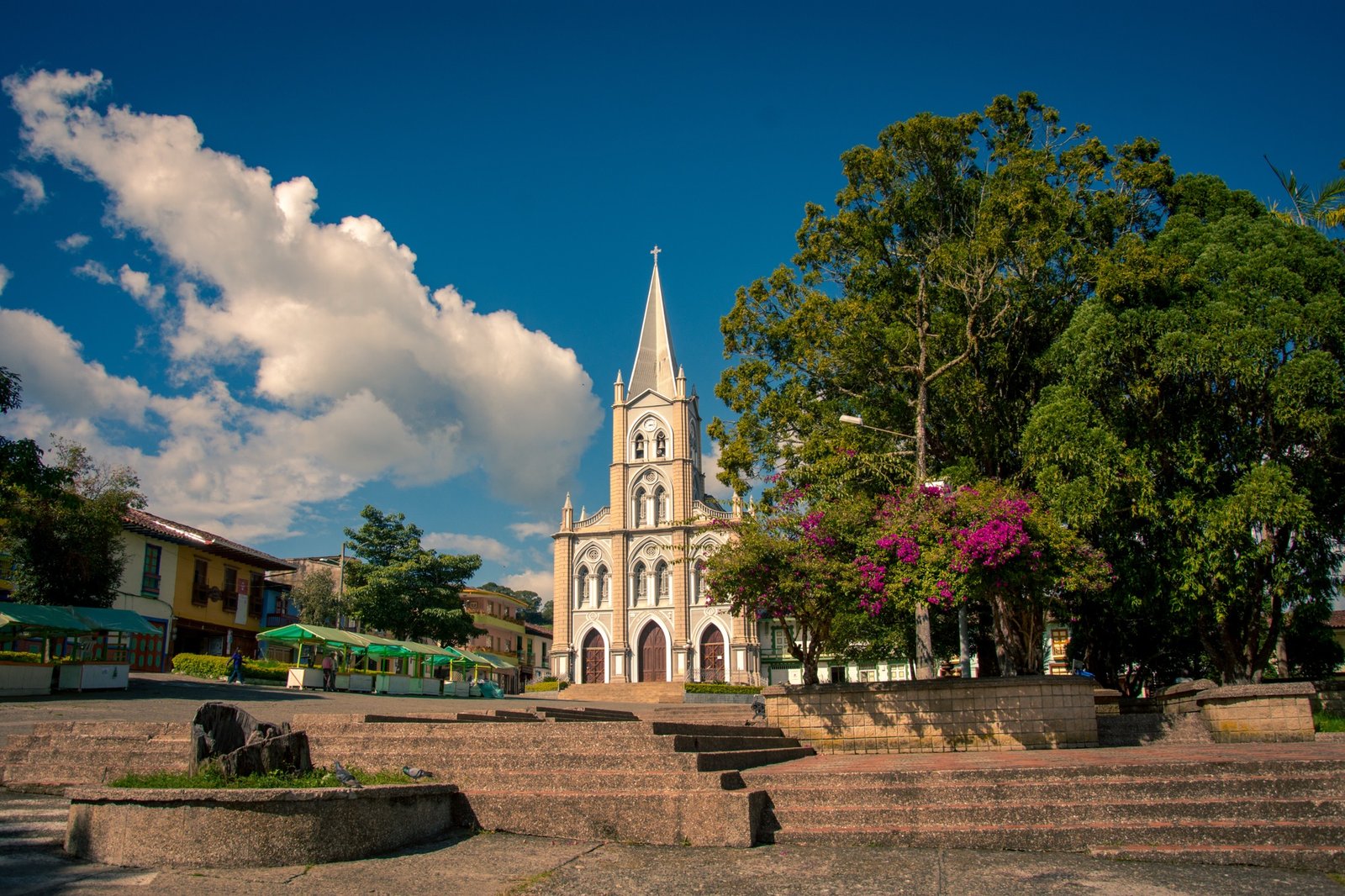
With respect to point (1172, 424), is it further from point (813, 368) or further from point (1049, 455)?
Result: point (813, 368)

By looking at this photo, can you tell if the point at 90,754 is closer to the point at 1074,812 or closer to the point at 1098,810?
the point at 1074,812

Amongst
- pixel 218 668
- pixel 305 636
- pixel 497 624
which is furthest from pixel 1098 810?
pixel 497 624

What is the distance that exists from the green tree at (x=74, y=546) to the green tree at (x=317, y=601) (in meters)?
20.8

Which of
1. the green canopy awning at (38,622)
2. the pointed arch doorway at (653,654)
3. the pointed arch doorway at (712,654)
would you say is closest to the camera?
the green canopy awning at (38,622)

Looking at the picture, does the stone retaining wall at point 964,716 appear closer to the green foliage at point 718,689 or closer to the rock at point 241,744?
the rock at point 241,744

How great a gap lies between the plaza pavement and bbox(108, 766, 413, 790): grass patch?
0.58 meters

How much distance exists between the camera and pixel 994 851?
6.57 meters

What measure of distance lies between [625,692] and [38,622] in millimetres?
29109

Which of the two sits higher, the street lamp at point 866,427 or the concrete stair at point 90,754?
the street lamp at point 866,427

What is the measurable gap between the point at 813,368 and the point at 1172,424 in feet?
19.9

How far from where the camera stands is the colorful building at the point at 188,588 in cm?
3269

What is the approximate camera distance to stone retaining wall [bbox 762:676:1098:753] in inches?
452

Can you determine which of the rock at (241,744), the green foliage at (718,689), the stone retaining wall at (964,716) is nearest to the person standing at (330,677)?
the green foliage at (718,689)

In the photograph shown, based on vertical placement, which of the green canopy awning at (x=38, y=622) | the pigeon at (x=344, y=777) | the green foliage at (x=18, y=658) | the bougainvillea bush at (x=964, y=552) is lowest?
the pigeon at (x=344, y=777)
